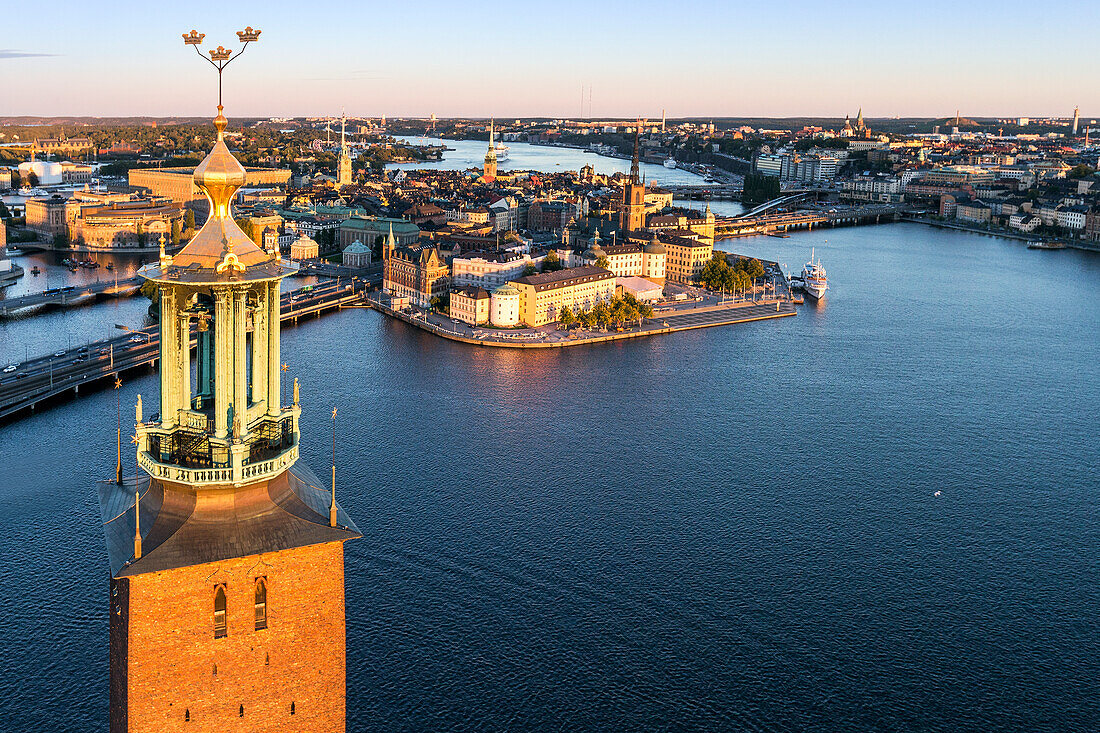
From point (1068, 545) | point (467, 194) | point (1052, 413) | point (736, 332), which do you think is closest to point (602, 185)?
point (467, 194)

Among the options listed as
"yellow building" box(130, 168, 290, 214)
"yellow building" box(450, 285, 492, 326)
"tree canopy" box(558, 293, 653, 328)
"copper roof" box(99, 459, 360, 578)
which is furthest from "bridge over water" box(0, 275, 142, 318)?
"copper roof" box(99, 459, 360, 578)

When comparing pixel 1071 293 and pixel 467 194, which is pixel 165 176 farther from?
pixel 1071 293

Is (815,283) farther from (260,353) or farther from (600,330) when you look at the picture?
(260,353)

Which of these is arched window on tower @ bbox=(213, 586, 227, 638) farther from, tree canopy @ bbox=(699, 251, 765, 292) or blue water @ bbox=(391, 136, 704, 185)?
blue water @ bbox=(391, 136, 704, 185)

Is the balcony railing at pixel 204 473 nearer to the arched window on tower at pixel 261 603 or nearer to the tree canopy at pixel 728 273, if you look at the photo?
the arched window on tower at pixel 261 603

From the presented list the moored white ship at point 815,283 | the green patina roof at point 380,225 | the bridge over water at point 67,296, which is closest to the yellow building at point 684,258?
the moored white ship at point 815,283

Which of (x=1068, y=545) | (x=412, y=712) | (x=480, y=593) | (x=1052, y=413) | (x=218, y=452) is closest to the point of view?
(x=218, y=452)
